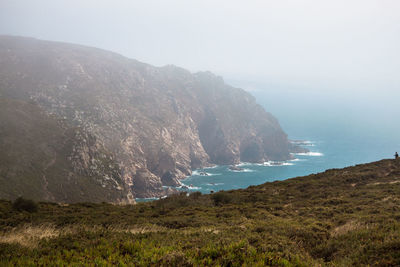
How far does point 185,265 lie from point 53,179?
307ft

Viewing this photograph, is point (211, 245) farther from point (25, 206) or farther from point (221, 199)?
point (25, 206)

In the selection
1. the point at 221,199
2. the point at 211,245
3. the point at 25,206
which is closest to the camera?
the point at 211,245

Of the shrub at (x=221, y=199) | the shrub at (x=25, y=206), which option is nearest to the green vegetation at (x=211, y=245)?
the shrub at (x=25, y=206)

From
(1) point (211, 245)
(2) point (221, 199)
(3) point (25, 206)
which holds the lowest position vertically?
(2) point (221, 199)

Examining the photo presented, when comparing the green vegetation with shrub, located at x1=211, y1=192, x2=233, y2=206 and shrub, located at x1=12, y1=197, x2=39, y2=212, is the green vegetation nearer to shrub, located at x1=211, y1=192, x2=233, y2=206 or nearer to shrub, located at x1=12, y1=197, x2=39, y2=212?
shrub, located at x1=12, y1=197, x2=39, y2=212

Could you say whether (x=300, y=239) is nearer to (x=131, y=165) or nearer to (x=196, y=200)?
(x=196, y=200)

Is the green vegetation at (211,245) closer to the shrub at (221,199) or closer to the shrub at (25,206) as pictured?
the shrub at (25,206)

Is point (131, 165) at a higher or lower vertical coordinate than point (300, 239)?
lower

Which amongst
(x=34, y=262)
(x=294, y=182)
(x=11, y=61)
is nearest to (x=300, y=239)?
(x=34, y=262)

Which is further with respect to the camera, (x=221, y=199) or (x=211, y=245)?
(x=221, y=199)

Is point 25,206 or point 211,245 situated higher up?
point 211,245

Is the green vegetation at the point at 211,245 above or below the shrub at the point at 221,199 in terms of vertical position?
above

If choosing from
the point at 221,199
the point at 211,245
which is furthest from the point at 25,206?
the point at 211,245

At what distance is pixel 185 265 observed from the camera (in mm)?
7484
